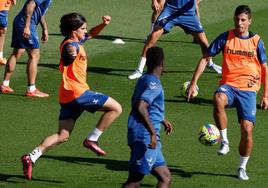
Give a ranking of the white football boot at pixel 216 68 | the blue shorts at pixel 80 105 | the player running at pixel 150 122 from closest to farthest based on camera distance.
→ the player running at pixel 150 122, the blue shorts at pixel 80 105, the white football boot at pixel 216 68

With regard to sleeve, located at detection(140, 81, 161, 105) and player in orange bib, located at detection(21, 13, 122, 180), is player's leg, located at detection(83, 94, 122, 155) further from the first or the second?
sleeve, located at detection(140, 81, 161, 105)

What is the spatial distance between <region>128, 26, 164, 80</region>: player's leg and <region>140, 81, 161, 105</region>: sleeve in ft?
25.2

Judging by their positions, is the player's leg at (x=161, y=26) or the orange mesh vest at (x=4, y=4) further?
the orange mesh vest at (x=4, y=4)

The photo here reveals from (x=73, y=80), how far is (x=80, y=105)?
14.2 inches

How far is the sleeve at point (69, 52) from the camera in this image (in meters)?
12.2

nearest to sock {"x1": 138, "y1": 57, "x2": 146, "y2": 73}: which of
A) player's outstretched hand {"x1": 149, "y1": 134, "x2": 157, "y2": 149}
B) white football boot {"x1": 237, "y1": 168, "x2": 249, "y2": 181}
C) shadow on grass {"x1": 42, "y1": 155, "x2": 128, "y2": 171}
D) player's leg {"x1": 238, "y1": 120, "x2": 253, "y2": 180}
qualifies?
shadow on grass {"x1": 42, "y1": 155, "x2": 128, "y2": 171}

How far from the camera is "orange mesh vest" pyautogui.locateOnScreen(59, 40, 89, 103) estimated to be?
12344mm

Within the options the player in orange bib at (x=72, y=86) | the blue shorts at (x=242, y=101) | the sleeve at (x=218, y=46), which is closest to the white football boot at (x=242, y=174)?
the blue shorts at (x=242, y=101)

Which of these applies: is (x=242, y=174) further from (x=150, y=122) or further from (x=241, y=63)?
(x=150, y=122)

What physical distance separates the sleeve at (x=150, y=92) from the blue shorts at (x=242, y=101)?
8.01 feet

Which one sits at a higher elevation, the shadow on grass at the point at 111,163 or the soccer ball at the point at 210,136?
the soccer ball at the point at 210,136

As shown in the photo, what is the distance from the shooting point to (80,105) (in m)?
12.4

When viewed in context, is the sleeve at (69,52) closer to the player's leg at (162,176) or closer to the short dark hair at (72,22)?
the short dark hair at (72,22)

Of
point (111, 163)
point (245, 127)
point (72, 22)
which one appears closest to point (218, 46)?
point (245, 127)
